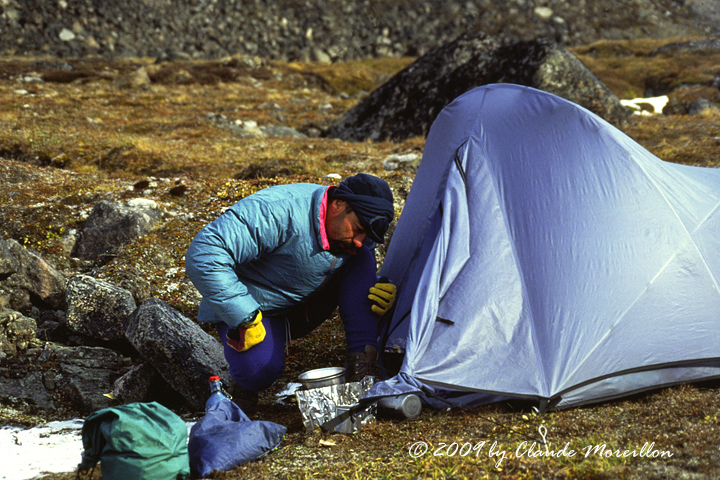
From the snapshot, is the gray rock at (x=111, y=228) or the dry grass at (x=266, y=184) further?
the gray rock at (x=111, y=228)

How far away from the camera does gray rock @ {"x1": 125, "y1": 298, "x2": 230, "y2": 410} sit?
15.9ft

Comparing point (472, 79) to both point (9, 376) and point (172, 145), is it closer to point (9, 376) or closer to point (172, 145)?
point (172, 145)

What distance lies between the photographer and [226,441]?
11.3ft

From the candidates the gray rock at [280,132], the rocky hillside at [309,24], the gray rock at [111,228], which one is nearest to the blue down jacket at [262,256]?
the gray rock at [111,228]

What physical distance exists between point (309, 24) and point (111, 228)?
45282 mm

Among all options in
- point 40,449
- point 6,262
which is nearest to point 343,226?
point 40,449

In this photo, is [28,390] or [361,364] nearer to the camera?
[361,364]

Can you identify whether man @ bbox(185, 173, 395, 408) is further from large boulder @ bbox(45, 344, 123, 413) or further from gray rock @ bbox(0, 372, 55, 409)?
gray rock @ bbox(0, 372, 55, 409)

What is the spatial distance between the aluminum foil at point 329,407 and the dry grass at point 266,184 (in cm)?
9

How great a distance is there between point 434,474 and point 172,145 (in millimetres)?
14054

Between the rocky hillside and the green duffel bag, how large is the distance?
4098cm

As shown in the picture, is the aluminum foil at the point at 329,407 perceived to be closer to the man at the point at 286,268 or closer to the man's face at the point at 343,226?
the man at the point at 286,268

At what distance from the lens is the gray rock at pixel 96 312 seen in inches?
230

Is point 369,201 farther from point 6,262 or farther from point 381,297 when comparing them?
point 6,262
